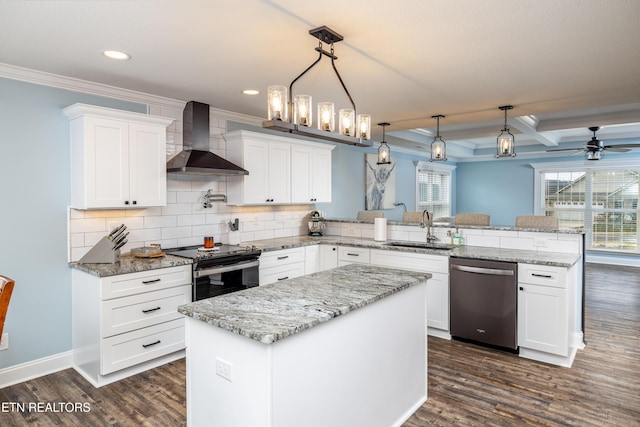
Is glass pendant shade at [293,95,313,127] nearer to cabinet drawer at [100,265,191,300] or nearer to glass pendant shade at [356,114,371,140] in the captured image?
glass pendant shade at [356,114,371,140]

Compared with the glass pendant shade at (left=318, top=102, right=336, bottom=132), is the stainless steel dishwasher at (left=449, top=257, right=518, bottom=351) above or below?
below

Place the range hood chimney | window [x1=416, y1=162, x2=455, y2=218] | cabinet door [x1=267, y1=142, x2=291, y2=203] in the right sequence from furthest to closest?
window [x1=416, y1=162, x2=455, y2=218] < cabinet door [x1=267, y1=142, x2=291, y2=203] < the range hood chimney

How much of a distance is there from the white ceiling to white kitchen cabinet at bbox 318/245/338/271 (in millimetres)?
1769

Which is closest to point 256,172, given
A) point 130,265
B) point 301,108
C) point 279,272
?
point 279,272

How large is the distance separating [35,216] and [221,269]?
1.58 m

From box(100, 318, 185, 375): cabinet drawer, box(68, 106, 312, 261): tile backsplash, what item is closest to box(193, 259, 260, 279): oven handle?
box(100, 318, 185, 375): cabinet drawer

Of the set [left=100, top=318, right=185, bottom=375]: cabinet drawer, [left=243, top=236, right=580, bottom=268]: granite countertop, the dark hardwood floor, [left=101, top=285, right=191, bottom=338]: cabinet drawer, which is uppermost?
[left=243, top=236, right=580, bottom=268]: granite countertop

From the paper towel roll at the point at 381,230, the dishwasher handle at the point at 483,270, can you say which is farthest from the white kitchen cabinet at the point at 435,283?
the paper towel roll at the point at 381,230

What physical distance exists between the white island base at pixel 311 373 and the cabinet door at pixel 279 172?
2659 mm

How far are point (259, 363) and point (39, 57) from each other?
9.07 feet

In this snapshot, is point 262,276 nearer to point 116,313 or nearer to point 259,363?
point 116,313

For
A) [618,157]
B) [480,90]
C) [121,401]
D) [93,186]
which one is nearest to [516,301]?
[480,90]

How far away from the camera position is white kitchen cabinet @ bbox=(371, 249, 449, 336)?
3918 millimetres

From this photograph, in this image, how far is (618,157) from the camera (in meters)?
7.98
